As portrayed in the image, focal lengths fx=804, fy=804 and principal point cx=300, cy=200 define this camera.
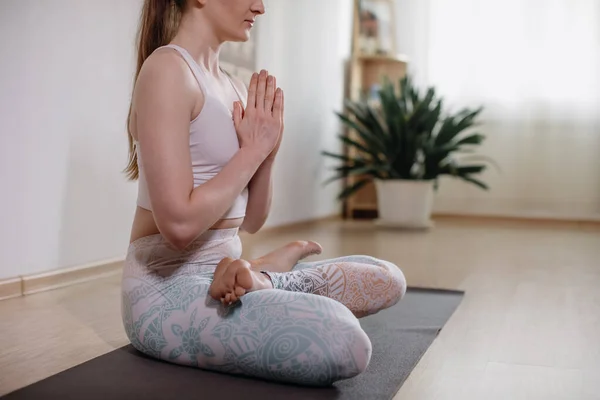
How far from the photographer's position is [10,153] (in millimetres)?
2336

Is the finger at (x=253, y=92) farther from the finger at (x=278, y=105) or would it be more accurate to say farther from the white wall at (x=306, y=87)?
the white wall at (x=306, y=87)

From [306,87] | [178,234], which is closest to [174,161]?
[178,234]

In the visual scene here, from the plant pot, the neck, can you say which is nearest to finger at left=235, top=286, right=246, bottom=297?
the neck

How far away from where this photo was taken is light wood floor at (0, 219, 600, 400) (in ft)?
4.95

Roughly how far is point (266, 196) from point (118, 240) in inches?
56.2

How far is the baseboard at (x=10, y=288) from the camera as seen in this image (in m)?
2.32

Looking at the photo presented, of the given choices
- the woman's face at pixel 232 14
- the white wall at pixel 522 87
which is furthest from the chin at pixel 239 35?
the white wall at pixel 522 87

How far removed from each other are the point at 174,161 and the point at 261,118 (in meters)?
0.22

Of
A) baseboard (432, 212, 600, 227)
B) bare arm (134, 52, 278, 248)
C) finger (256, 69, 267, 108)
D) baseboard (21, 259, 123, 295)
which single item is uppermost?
finger (256, 69, 267, 108)

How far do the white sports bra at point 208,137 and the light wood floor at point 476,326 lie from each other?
46cm

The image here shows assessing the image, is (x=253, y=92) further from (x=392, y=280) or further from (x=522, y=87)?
(x=522, y=87)

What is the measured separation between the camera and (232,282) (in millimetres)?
1359

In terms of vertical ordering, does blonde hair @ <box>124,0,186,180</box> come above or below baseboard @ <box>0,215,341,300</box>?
above

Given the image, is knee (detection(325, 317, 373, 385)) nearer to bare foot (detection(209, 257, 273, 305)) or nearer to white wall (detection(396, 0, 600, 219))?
bare foot (detection(209, 257, 273, 305))
